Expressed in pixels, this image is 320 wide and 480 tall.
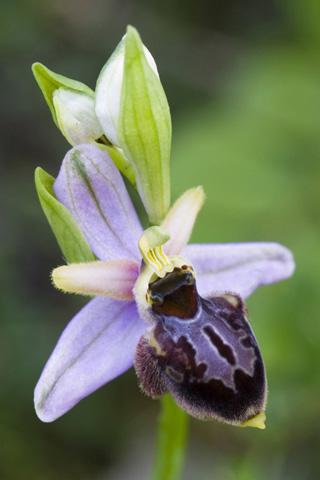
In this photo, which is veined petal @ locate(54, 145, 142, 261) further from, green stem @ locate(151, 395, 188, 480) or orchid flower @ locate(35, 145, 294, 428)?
green stem @ locate(151, 395, 188, 480)

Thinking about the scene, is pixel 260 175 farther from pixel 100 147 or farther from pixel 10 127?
pixel 10 127

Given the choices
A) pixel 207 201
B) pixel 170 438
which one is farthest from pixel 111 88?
pixel 207 201

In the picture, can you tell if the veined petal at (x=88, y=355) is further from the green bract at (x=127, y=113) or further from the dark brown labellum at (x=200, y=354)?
the green bract at (x=127, y=113)

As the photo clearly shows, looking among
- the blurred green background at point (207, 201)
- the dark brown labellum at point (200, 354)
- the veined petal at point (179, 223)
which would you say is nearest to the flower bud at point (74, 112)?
the veined petal at point (179, 223)

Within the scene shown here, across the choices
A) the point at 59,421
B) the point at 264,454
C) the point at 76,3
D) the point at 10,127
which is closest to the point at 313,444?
the point at 264,454

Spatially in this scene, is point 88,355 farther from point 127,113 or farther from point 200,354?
point 127,113

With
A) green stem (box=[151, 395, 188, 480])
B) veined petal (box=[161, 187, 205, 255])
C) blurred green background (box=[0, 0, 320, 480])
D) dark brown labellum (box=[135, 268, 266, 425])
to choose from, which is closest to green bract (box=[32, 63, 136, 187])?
veined petal (box=[161, 187, 205, 255])

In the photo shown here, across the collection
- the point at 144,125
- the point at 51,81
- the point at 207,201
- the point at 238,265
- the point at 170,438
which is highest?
the point at 51,81
